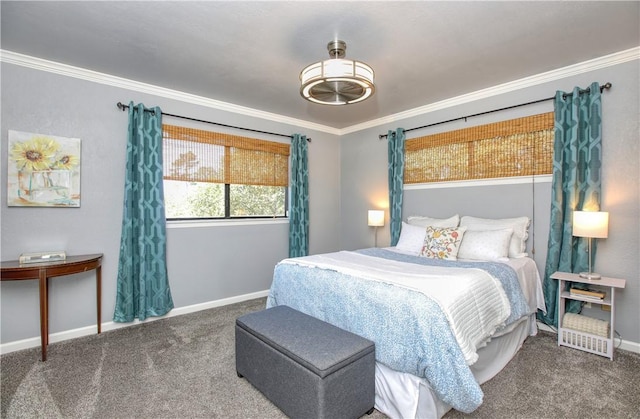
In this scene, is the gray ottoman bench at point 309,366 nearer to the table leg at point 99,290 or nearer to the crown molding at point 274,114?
the table leg at point 99,290

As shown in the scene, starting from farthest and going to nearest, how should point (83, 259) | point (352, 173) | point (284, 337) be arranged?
point (352, 173)
point (83, 259)
point (284, 337)

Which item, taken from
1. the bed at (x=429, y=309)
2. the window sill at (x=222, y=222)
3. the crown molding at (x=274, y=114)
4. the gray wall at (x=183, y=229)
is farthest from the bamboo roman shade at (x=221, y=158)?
the bed at (x=429, y=309)

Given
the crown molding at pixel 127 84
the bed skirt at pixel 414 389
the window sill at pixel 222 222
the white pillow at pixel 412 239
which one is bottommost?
the bed skirt at pixel 414 389

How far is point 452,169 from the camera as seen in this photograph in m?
3.83

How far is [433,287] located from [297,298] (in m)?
1.08

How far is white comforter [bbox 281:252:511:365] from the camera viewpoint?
1.80 m

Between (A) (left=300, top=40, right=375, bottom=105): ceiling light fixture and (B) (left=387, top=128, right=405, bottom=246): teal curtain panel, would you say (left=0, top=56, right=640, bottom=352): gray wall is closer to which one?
(B) (left=387, top=128, right=405, bottom=246): teal curtain panel

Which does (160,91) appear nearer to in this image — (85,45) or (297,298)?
(85,45)

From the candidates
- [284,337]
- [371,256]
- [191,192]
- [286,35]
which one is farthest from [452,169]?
[191,192]

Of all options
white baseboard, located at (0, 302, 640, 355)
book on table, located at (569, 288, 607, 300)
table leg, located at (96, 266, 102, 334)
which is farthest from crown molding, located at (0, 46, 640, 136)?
white baseboard, located at (0, 302, 640, 355)

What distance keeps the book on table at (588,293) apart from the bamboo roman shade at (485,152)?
3.77 feet

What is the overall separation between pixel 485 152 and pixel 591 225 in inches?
50.9

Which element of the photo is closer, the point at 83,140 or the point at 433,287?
the point at 433,287

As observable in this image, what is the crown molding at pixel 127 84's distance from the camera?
274 centimetres
